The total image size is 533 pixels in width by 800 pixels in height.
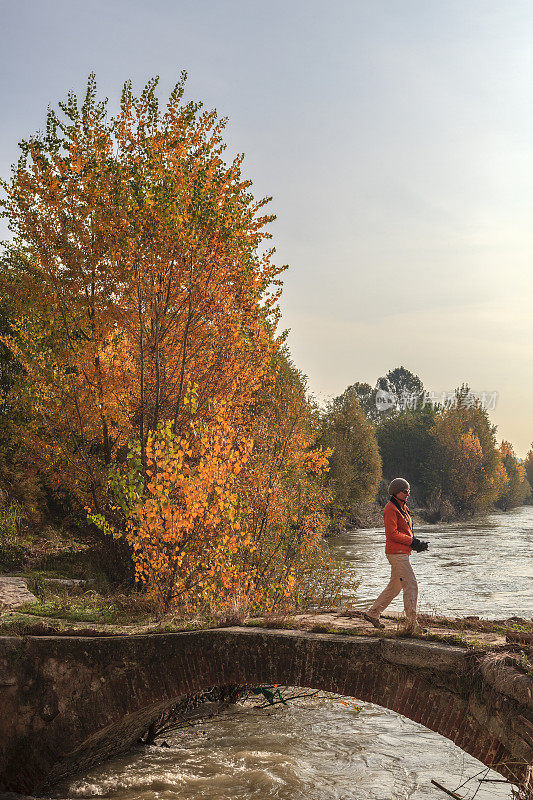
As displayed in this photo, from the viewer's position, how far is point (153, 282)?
13.0 metres

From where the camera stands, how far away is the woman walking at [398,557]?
8422 millimetres

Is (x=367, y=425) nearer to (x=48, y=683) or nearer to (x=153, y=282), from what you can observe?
(x=153, y=282)

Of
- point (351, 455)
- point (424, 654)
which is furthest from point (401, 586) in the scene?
point (351, 455)

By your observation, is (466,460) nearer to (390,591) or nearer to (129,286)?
(129,286)

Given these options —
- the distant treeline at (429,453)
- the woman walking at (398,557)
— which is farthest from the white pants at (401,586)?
the distant treeline at (429,453)

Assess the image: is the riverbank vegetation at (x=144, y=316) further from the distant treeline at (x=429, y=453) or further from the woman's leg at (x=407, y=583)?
the distant treeline at (x=429, y=453)

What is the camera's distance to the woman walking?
8.42m

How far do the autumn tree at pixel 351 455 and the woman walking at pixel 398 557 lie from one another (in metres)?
39.6

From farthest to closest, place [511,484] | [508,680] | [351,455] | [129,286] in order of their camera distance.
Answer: [511,484] → [351,455] → [129,286] → [508,680]

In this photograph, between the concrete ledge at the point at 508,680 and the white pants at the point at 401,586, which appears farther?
the white pants at the point at 401,586

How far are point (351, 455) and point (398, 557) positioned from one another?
153 feet

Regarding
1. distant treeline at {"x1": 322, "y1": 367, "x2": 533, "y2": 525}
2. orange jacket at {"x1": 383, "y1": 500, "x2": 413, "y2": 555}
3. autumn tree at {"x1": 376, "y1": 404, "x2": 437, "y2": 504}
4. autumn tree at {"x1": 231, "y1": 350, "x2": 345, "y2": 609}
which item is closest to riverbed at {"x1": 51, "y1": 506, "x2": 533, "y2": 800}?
autumn tree at {"x1": 231, "y1": 350, "x2": 345, "y2": 609}

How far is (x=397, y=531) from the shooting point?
28.7ft

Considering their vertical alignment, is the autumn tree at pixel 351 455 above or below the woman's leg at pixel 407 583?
above
